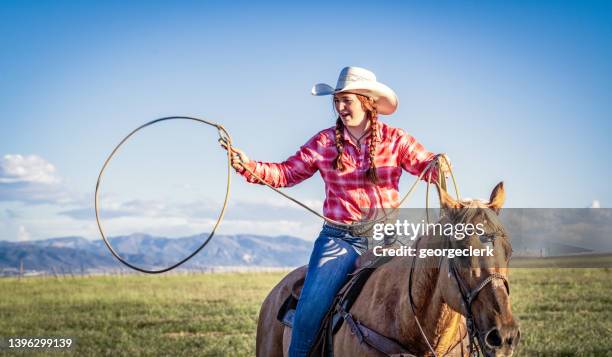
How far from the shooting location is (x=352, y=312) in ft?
16.5

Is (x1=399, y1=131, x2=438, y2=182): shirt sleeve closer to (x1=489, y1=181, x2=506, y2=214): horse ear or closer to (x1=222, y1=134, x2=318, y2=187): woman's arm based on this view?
(x1=222, y1=134, x2=318, y2=187): woman's arm

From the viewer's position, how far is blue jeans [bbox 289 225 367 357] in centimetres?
530

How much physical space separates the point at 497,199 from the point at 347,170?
1.41 meters

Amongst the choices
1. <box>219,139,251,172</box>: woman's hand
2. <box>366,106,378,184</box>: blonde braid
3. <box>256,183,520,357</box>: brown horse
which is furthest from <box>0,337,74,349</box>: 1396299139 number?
<box>256,183,520,357</box>: brown horse

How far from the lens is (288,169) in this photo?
19.2 ft

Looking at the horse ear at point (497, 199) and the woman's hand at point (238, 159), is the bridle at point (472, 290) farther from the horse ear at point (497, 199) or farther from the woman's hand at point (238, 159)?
the woman's hand at point (238, 159)

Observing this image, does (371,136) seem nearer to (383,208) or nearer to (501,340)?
(383,208)

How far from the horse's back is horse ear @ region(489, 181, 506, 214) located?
2.26 meters

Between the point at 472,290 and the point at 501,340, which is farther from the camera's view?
the point at 472,290

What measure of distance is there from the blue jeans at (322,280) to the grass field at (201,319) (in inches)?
324

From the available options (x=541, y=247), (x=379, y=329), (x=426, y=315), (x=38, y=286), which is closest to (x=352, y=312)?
(x=379, y=329)

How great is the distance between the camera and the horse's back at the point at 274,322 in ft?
20.6

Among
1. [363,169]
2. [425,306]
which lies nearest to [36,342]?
[363,169]

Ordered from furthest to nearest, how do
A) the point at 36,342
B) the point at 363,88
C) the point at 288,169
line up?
1. the point at 36,342
2. the point at 288,169
3. the point at 363,88
